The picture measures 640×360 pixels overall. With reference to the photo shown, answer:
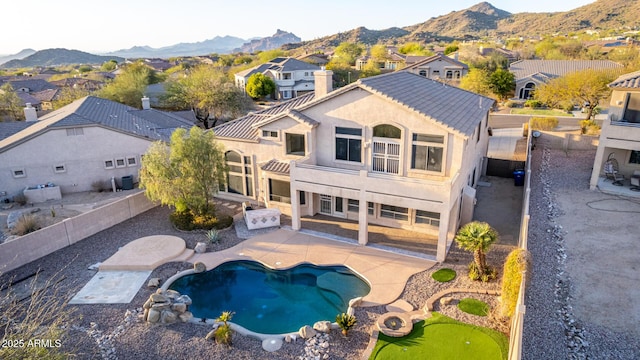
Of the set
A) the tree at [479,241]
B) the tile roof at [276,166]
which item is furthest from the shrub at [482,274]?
the tile roof at [276,166]

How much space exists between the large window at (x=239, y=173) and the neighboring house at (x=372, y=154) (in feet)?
0.27

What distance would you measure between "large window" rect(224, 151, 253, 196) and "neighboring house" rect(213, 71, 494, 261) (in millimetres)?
82

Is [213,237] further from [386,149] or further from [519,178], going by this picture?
[519,178]

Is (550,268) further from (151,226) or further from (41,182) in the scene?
(41,182)

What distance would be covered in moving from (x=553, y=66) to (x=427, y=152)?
61.6m

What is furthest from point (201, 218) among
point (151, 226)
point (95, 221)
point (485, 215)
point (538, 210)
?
point (538, 210)

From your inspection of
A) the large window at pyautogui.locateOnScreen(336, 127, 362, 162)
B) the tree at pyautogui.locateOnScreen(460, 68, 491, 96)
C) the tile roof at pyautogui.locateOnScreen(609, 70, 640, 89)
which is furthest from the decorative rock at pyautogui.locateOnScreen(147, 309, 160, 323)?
the tree at pyautogui.locateOnScreen(460, 68, 491, 96)

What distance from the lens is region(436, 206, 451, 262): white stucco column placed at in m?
17.2

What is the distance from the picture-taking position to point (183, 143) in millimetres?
21438

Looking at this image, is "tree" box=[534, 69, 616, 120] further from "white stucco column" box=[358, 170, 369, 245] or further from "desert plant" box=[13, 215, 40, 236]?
"desert plant" box=[13, 215, 40, 236]

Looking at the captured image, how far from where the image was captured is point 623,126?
68.5ft

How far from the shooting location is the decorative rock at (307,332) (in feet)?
43.9

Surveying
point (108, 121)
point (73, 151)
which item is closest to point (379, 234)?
point (73, 151)

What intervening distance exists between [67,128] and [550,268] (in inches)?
1180
